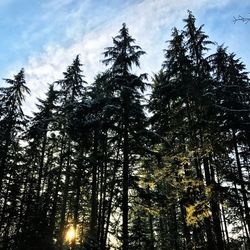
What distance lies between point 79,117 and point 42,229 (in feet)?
27.7

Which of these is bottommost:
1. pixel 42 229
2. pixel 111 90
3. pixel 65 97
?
pixel 42 229

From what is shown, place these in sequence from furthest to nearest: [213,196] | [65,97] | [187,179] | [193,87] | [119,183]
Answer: [65,97] < [119,183] < [193,87] < [187,179] < [213,196]

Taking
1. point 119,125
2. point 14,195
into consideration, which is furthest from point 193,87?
point 14,195

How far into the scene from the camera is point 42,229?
60.6ft

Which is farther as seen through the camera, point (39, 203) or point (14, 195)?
point (14, 195)

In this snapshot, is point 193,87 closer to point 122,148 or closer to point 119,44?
point 122,148

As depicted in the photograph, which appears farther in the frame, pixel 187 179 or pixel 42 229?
pixel 42 229

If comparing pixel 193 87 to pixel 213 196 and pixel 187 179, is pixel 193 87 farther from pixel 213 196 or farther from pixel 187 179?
pixel 213 196

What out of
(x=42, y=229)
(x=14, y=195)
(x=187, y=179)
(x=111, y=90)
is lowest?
(x=42, y=229)

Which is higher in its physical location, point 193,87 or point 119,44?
point 119,44

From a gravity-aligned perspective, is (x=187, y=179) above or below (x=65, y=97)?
below

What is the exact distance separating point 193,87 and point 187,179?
464cm

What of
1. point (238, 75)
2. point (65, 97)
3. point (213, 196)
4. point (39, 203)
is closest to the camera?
point (213, 196)

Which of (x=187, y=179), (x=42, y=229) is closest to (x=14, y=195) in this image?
(x=42, y=229)
